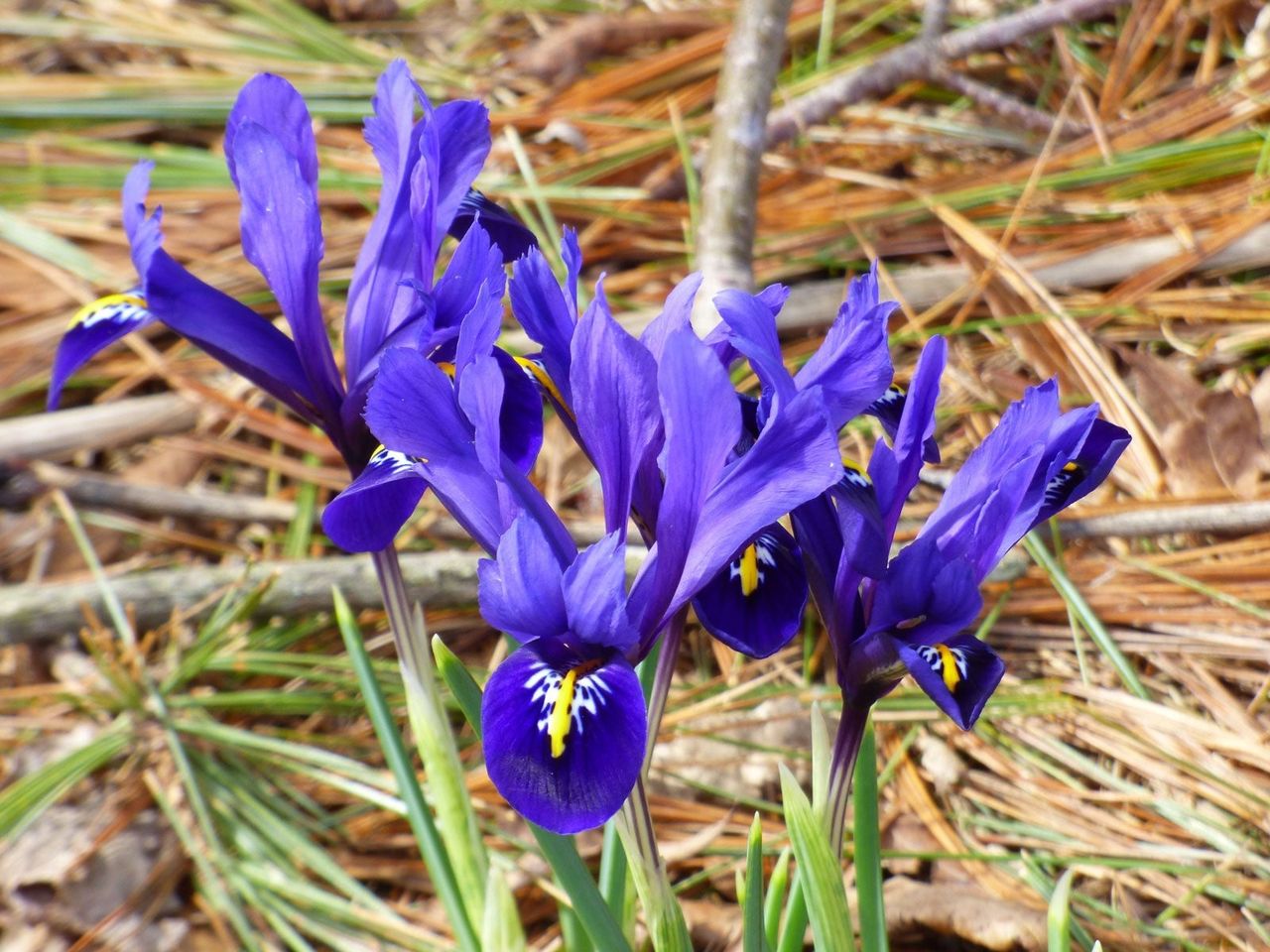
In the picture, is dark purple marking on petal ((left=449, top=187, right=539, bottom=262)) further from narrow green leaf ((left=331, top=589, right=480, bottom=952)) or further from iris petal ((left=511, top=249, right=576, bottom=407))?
narrow green leaf ((left=331, top=589, right=480, bottom=952))

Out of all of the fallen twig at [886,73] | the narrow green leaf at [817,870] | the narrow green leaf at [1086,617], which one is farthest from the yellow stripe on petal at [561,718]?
the fallen twig at [886,73]

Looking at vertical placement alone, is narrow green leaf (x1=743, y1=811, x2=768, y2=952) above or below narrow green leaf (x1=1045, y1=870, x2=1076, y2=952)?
above

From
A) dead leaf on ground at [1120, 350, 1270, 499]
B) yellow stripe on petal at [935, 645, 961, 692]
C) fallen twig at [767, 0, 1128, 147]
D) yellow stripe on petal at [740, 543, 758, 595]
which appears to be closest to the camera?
yellow stripe on petal at [935, 645, 961, 692]

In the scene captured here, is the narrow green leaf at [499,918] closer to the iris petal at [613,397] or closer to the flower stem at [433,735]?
the flower stem at [433,735]

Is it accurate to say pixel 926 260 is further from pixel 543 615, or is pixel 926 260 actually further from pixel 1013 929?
pixel 543 615

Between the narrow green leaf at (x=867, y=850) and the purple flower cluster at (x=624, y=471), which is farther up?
the purple flower cluster at (x=624, y=471)

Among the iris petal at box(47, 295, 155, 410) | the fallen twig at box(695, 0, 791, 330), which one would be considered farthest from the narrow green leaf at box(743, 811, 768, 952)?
the fallen twig at box(695, 0, 791, 330)
